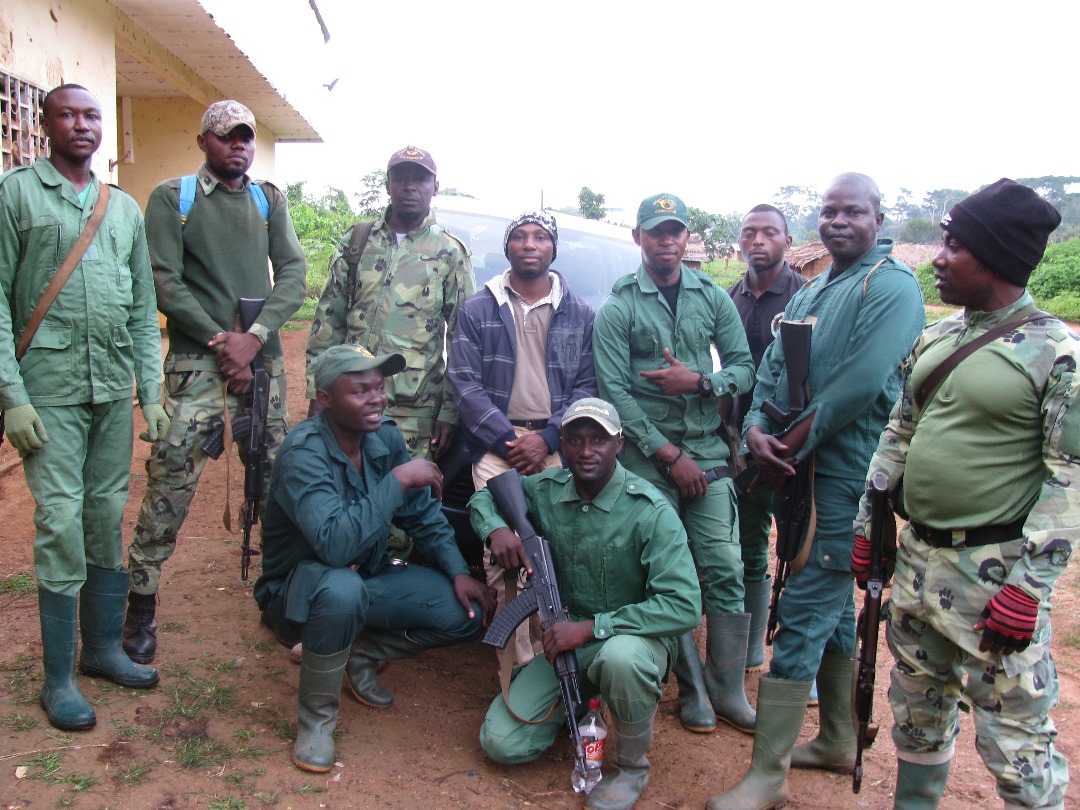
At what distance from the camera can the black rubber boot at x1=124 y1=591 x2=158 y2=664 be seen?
13.4 ft

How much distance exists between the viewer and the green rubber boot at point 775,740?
3.34 m

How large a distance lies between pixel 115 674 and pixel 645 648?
2.23 meters

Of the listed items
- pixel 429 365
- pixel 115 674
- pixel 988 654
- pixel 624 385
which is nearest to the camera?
pixel 988 654

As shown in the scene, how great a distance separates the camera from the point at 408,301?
14.7 ft

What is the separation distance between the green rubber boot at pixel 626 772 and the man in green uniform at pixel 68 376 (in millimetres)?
1963

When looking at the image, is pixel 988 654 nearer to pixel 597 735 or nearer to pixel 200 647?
pixel 597 735

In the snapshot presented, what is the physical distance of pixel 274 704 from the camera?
385 centimetres

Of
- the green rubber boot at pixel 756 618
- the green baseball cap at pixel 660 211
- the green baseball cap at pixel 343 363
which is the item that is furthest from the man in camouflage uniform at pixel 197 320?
the green rubber boot at pixel 756 618

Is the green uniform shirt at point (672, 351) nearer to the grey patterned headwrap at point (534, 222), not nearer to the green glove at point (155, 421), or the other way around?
the grey patterned headwrap at point (534, 222)

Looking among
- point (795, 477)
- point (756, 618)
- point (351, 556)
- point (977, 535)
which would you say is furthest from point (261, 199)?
point (977, 535)

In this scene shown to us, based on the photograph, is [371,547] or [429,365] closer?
[371,547]

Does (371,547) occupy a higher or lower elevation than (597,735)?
higher

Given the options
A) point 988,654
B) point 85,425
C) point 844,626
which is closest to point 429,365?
point 85,425

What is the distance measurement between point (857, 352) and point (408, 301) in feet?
7.14
